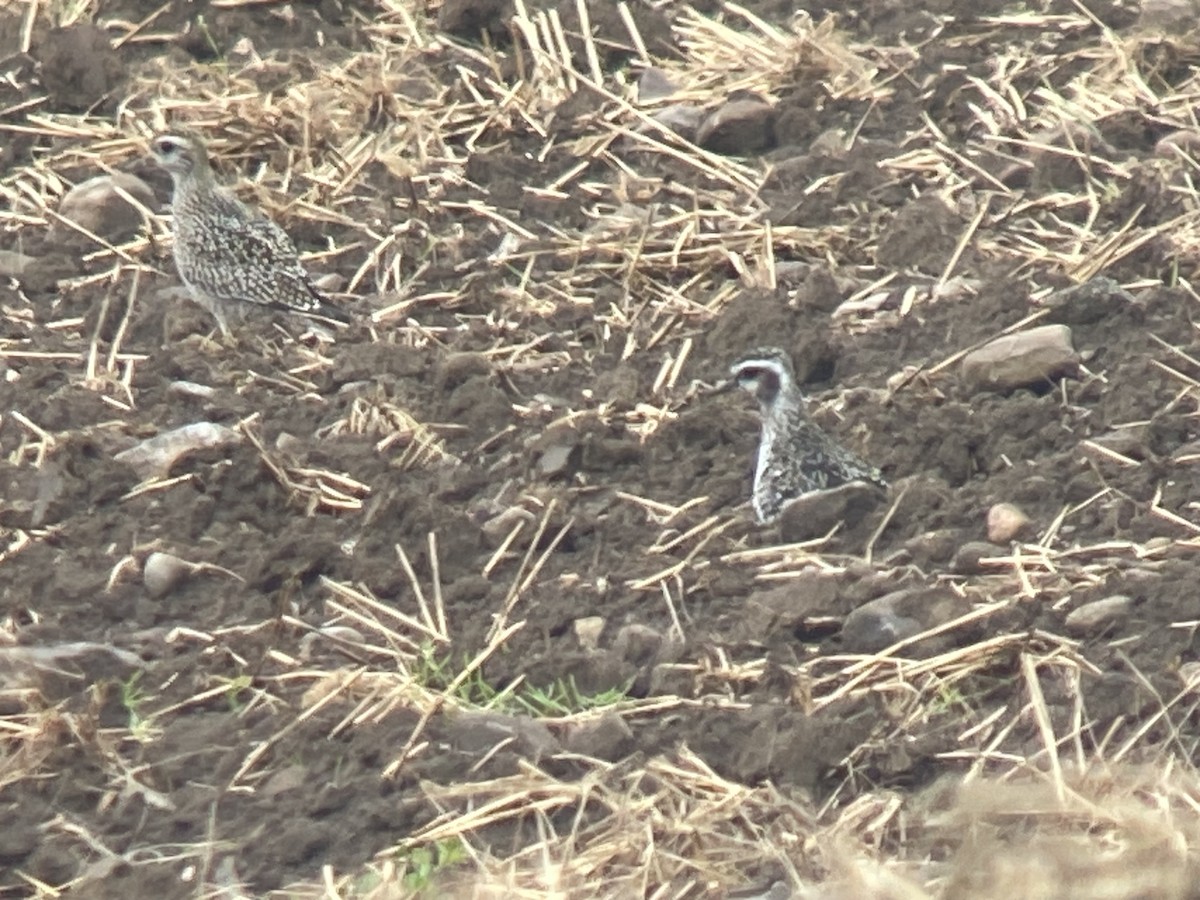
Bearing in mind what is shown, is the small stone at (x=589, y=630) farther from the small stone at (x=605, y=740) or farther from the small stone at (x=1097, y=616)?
the small stone at (x=1097, y=616)

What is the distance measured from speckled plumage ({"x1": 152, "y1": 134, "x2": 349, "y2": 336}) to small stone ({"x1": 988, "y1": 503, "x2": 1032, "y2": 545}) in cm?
311

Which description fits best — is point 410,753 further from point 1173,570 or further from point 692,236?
point 692,236

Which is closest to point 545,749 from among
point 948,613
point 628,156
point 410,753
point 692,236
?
point 410,753

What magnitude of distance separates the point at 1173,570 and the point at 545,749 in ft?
6.33

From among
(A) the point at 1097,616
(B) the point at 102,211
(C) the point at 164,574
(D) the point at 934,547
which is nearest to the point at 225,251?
(B) the point at 102,211

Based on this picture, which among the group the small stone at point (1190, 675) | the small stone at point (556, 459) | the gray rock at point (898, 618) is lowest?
the small stone at point (556, 459)

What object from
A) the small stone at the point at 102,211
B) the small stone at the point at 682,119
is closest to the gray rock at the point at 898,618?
the small stone at the point at 682,119

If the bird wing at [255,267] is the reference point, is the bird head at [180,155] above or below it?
above

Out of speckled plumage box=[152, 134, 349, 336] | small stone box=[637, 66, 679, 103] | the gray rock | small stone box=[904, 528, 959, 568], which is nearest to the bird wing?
speckled plumage box=[152, 134, 349, 336]

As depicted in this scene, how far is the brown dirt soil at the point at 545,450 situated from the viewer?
7.25m

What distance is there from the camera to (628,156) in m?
11.4

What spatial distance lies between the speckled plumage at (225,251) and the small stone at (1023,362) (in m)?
2.55

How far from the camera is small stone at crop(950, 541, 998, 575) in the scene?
8.03m

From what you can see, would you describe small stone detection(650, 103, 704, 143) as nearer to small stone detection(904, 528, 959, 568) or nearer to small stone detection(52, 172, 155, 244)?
small stone detection(52, 172, 155, 244)
